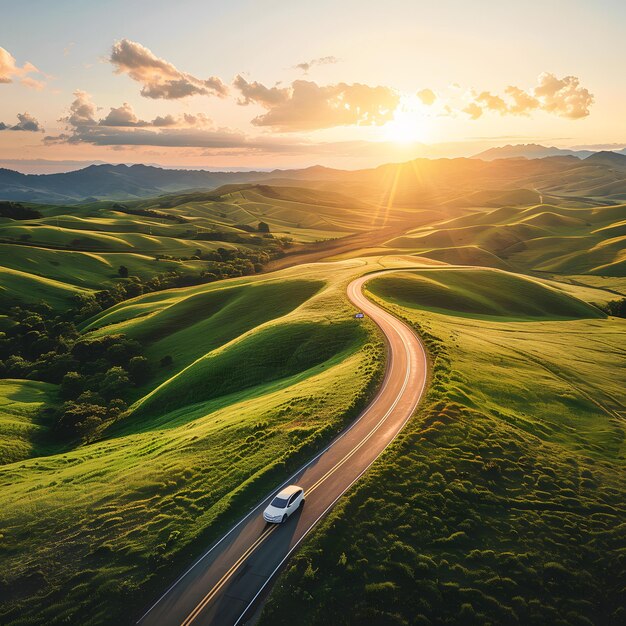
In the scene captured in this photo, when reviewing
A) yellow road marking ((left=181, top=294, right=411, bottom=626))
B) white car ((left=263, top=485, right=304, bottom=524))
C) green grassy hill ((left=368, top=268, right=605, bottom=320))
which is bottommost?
green grassy hill ((left=368, top=268, right=605, bottom=320))

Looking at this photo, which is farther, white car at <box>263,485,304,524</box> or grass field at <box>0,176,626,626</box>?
white car at <box>263,485,304,524</box>

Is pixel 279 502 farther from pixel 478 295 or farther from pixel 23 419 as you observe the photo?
pixel 478 295

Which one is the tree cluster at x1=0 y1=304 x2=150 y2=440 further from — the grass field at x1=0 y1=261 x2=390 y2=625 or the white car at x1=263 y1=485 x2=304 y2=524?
the white car at x1=263 y1=485 x2=304 y2=524

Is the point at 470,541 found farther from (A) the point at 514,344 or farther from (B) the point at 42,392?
(B) the point at 42,392

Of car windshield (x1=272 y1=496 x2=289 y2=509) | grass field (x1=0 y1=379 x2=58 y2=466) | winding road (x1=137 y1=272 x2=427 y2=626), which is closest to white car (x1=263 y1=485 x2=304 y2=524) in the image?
car windshield (x1=272 y1=496 x2=289 y2=509)

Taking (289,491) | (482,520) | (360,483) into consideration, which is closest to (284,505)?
(289,491)
